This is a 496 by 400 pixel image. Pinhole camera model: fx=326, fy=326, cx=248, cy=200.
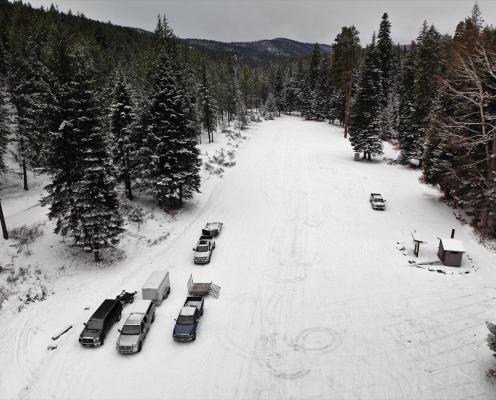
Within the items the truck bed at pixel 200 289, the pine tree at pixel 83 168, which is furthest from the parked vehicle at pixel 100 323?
the pine tree at pixel 83 168

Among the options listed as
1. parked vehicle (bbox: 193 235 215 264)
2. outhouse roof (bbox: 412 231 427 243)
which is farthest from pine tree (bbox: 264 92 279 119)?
parked vehicle (bbox: 193 235 215 264)

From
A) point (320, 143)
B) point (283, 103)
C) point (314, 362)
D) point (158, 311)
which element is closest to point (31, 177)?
point (158, 311)

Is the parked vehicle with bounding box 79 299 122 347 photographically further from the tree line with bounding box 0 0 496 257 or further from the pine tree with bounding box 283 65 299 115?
the pine tree with bounding box 283 65 299 115

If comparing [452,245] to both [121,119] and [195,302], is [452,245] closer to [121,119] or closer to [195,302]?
[195,302]

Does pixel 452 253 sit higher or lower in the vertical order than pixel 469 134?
lower

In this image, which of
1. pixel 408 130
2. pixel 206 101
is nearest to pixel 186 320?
pixel 408 130

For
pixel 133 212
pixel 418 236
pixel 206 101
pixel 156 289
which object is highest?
pixel 206 101
